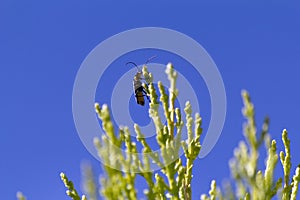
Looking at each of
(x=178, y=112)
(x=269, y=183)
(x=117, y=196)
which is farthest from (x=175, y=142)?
(x=117, y=196)

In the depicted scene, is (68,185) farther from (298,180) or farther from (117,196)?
(298,180)

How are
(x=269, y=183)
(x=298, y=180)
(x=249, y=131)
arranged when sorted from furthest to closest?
(x=298, y=180)
(x=269, y=183)
(x=249, y=131)

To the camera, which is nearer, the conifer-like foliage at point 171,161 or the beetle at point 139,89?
the conifer-like foliage at point 171,161

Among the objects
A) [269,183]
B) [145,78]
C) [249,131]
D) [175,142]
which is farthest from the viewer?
[145,78]

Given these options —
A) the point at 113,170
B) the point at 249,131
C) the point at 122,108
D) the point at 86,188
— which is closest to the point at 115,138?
the point at 113,170

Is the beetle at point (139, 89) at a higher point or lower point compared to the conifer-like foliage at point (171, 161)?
higher

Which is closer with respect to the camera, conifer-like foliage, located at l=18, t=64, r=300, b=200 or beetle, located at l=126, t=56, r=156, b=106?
conifer-like foliage, located at l=18, t=64, r=300, b=200

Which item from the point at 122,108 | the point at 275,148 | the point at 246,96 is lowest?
the point at 246,96

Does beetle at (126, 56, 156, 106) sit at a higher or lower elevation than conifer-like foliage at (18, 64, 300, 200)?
higher

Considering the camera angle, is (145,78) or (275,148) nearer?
(275,148)

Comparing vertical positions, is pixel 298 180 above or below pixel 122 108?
below
